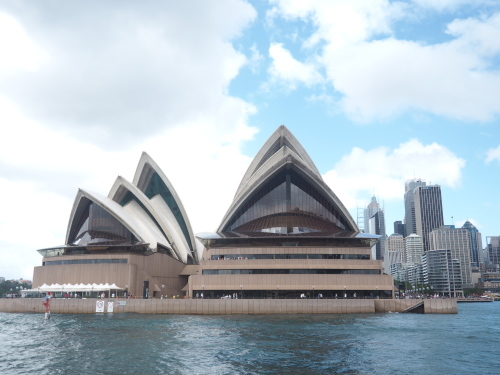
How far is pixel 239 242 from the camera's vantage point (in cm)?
6431

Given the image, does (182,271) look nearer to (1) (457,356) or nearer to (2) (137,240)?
(2) (137,240)

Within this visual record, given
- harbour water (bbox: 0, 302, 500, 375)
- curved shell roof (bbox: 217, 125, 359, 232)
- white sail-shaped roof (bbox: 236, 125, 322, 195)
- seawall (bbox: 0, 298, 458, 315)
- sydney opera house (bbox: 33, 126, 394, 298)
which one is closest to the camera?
harbour water (bbox: 0, 302, 500, 375)

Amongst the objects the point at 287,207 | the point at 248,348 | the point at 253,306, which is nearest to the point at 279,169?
the point at 287,207

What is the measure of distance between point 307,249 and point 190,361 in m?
38.5

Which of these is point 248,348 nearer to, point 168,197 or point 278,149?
point 278,149

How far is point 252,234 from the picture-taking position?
212 ft

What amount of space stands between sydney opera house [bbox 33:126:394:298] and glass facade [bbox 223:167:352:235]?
15 centimetres

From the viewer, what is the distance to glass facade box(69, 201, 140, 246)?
67500 mm

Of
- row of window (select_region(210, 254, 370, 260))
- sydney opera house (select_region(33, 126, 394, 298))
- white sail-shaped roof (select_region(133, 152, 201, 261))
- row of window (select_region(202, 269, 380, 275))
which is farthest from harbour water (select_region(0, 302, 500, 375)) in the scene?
white sail-shaped roof (select_region(133, 152, 201, 261))

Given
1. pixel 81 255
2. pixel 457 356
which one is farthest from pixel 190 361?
pixel 81 255

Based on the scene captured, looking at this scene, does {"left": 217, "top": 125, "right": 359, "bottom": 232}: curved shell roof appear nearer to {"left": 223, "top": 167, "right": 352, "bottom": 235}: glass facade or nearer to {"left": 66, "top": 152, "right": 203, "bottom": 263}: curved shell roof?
{"left": 223, "top": 167, "right": 352, "bottom": 235}: glass facade

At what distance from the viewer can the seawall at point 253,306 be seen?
53938 mm

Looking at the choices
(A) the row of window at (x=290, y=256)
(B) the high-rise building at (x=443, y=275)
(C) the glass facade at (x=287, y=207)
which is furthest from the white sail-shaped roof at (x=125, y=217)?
(B) the high-rise building at (x=443, y=275)

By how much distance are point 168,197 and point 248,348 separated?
5257cm
